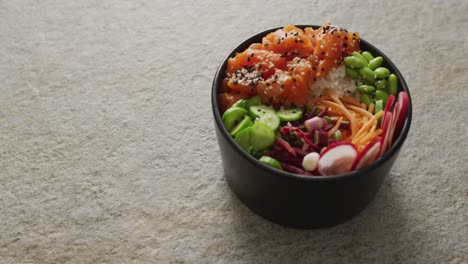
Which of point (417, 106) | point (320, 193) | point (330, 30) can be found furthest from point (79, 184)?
point (417, 106)

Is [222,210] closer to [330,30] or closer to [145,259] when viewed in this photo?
[145,259]

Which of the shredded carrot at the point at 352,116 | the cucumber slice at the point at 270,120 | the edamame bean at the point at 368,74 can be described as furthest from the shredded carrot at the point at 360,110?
the cucumber slice at the point at 270,120

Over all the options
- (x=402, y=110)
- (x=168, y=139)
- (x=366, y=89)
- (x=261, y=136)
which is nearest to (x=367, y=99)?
(x=366, y=89)

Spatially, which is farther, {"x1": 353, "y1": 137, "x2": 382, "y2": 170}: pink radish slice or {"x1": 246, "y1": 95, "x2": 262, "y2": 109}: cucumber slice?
{"x1": 246, "y1": 95, "x2": 262, "y2": 109}: cucumber slice

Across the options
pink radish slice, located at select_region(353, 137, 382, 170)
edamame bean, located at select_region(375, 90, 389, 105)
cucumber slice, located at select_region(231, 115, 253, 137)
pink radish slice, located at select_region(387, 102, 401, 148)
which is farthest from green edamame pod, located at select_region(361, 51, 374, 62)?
cucumber slice, located at select_region(231, 115, 253, 137)

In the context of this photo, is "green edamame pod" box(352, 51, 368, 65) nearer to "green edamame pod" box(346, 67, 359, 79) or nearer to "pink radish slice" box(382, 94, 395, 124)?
"green edamame pod" box(346, 67, 359, 79)
